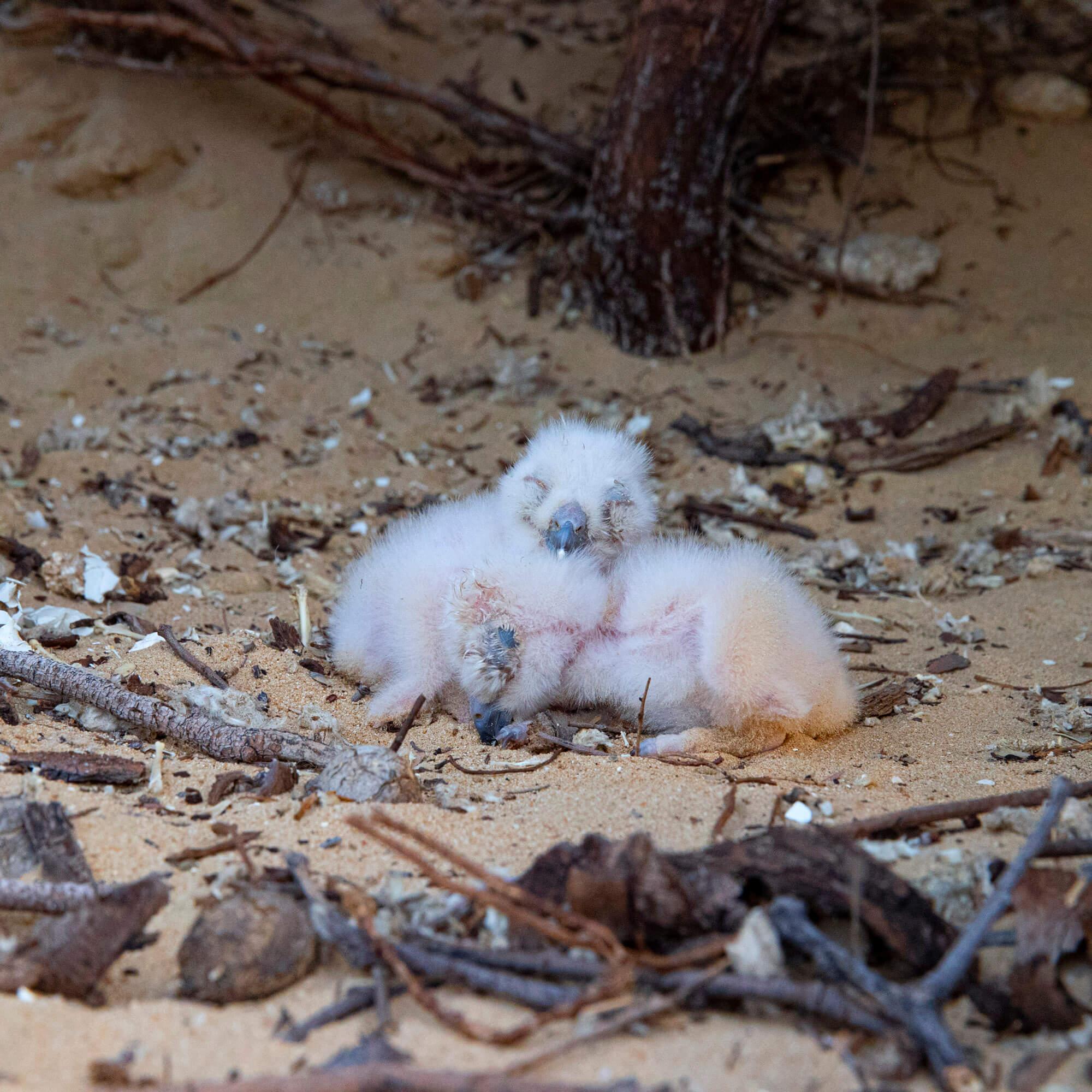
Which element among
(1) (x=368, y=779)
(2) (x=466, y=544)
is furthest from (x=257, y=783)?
(2) (x=466, y=544)

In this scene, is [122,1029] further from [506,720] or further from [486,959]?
[506,720]

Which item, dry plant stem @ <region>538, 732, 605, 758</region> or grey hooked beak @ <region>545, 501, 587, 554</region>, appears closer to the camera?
dry plant stem @ <region>538, 732, 605, 758</region>

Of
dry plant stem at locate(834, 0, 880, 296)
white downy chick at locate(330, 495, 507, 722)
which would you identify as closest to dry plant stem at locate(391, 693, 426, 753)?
white downy chick at locate(330, 495, 507, 722)

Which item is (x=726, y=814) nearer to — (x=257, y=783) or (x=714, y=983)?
(x=714, y=983)

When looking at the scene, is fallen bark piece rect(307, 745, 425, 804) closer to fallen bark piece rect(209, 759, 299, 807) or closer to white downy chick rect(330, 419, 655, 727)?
fallen bark piece rect(209, 759, 299, 807)

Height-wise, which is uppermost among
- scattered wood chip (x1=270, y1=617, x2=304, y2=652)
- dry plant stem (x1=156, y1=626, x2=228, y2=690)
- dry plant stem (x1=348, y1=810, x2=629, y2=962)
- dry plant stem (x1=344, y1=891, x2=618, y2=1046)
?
dry plant stem (x1=348, y1=810, x2=629, y2=962)

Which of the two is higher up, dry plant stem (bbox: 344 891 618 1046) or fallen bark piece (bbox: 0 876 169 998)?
dry plant stem (bbox: 344 891 618 1046)

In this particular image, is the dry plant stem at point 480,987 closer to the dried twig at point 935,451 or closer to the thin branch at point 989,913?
the thin branch at point 989,913
